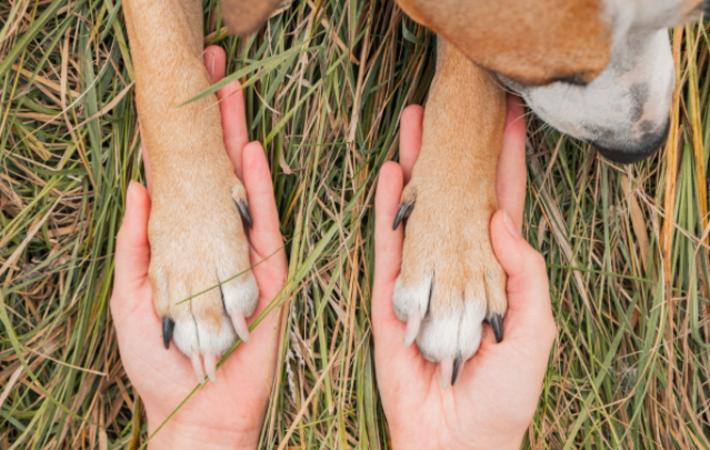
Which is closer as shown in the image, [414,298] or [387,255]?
[414,298]

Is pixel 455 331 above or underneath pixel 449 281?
underneath

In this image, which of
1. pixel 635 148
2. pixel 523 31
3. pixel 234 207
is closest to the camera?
pixel 523 31

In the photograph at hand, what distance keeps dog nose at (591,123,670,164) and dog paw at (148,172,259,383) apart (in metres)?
1.01

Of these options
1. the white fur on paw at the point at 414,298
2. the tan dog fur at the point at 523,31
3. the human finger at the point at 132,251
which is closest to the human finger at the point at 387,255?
the white fur on paw at the point at 414,298

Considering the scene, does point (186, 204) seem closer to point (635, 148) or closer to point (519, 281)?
point (519, 281)

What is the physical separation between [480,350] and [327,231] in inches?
23.9

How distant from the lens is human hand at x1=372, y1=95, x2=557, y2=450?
4.56 feet

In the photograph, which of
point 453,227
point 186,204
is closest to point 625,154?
point 453,227

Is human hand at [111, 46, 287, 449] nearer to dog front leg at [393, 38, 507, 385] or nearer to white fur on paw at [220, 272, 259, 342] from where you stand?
white fur on paw at [220, 272, 259, 342]

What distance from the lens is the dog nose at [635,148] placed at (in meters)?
1.26

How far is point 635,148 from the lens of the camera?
127cm

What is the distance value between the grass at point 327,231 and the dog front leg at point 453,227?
24 cm

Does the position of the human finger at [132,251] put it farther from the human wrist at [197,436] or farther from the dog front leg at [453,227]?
the dog front leg at [453,227]

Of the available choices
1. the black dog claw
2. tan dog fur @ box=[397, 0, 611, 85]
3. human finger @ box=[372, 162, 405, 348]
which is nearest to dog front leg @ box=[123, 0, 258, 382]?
the black dog claw
